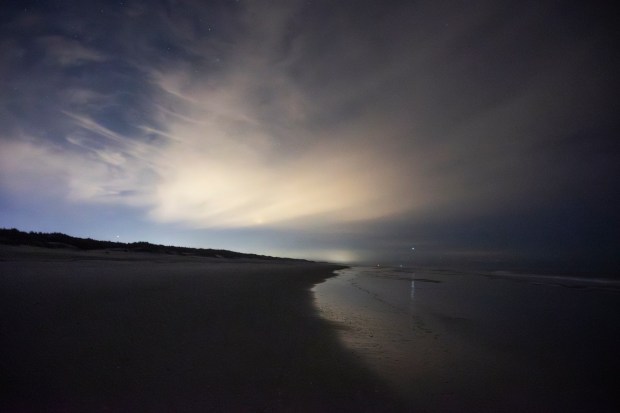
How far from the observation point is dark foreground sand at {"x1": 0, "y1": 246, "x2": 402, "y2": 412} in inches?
125

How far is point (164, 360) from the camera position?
4.17m

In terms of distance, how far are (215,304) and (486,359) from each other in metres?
→ 6.45

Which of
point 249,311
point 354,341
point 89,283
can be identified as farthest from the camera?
point 89,283

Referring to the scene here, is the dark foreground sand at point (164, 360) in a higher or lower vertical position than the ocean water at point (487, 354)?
higher

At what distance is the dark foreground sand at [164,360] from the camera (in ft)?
10.5

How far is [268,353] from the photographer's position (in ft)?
16.1

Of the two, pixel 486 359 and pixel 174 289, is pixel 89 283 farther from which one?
pixel 486 359

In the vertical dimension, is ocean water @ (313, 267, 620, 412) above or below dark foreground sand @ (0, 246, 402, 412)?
Answer: below

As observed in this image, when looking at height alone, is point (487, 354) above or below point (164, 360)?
below

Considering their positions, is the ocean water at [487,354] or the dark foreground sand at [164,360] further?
the ocean water at [487,354]

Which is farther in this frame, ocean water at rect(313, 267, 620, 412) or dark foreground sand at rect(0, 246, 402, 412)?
ocean water at rect(313, 267, 620, 412)

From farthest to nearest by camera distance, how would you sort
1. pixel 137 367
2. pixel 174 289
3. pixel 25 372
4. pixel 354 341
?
pixel 174 289 → pixel 354 341 → pixel 137 367 → pixel 25 372

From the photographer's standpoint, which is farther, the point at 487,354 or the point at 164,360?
the point at 487,354

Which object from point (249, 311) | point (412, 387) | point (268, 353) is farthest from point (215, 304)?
point (412, 387)
